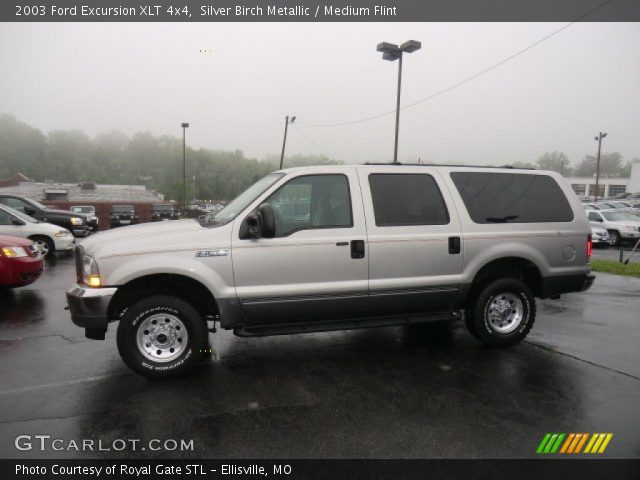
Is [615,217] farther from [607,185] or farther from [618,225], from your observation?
[607,185]

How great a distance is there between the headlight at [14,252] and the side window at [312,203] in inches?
213

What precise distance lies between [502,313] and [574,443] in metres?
2.28

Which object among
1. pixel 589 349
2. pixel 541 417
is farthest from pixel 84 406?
pixel 589 349

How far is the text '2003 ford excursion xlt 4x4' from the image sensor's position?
14.7 ft

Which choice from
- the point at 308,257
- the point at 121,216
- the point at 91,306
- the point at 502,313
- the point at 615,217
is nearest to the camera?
the point at 91,306

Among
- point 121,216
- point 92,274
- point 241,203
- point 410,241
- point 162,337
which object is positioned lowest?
point 121,216

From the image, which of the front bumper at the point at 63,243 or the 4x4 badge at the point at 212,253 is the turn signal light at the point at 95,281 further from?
the front bumper at the point at 63,243

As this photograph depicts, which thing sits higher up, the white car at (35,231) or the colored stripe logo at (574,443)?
the white car at (35,231)

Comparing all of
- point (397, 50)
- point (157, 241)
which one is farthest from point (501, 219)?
point (397, 50)

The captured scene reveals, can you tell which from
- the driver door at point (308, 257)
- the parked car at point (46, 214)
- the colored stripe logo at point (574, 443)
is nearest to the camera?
the colored stripe logo at point (574, 443)

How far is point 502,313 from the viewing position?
5586 millimetres

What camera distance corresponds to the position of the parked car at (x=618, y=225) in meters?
19.2

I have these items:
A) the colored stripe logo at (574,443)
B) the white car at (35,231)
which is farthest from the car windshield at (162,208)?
the colored stripe logo at (574,443)

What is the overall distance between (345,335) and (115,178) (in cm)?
11504
